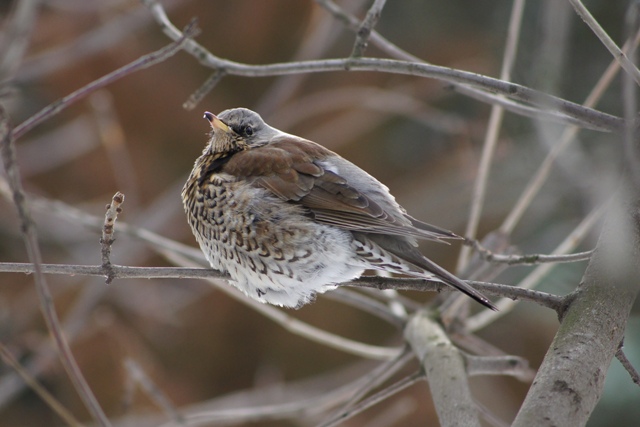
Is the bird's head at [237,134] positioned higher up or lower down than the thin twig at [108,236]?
higher up

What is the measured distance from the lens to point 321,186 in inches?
123

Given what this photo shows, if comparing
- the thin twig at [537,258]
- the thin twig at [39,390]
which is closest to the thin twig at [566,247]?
the thin twig at [537,258]

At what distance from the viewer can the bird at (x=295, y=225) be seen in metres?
2.91

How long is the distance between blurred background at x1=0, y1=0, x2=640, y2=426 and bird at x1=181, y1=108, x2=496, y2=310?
2.86 m

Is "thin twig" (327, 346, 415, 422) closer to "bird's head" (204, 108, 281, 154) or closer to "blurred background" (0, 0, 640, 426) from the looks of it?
"bird's head" (204, 108, 281, 154)

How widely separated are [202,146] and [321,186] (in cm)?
400

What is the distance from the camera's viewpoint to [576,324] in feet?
6.92

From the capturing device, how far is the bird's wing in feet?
9.48

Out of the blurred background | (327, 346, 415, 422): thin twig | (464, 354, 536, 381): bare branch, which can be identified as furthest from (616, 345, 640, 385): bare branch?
the blurred background

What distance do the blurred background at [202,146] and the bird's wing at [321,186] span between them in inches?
110

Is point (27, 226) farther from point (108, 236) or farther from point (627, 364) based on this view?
point (627, 364)

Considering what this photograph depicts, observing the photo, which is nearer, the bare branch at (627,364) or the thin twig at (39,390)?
the bare branch at (627,364)

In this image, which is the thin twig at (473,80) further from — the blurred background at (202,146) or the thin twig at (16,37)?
the blurred background at (202,146)

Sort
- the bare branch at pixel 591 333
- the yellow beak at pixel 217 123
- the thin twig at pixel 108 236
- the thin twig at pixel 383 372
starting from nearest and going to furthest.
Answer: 1. the bare branch at pixel 591 333
2. the thin twig at pixel 108 236
3. the thin twig at pixel 383 372
4. the yellow beak at pixel 217 123
